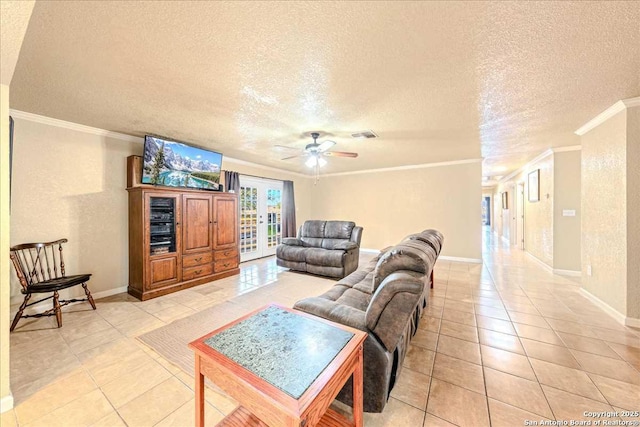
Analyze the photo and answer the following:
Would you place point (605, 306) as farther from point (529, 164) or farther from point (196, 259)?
point (196, 259)

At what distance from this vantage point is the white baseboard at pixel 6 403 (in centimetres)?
149

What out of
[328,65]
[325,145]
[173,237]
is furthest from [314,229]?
[328,65]

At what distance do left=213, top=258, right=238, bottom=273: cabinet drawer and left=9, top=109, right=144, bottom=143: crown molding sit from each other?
2.39 m

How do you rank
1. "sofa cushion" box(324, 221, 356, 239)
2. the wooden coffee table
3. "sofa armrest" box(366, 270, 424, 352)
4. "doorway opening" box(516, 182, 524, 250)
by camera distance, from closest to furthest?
1. the wooden coffee table
2. "sofa armrest" box(366, 270, 424, 352)
3. "sofa cushion" box(324, 221, 356, 239)
4. "doorway opening" box(516, 182, 524, 250)

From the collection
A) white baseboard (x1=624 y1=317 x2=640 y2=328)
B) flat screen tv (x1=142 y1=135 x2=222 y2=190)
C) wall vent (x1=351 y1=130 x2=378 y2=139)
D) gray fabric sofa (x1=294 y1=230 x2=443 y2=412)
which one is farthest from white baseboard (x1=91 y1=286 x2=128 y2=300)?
white baseboard (x1=624 y1=317 x2=640 y2=328)

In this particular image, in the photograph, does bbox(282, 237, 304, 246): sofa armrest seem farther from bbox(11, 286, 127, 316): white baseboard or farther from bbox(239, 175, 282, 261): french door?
bbox(11, 286, 127, 316): white baseboard

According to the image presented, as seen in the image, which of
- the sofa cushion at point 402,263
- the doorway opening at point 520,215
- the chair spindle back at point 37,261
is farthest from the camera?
the doorway opening at point 520,215

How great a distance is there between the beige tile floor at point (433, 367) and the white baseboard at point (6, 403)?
4 cm

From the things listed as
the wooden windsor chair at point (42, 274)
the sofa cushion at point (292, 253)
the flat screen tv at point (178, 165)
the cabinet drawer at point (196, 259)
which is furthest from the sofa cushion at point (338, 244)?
the wooden windsor chair at point (42, 274)

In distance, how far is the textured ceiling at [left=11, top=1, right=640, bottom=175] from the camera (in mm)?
1365

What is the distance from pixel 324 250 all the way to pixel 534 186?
205 inches

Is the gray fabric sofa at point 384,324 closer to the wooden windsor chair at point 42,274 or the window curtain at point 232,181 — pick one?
the wooden windsor chair at point 42,274

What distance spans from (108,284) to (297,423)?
407cm

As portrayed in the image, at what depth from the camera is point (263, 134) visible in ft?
11.6
